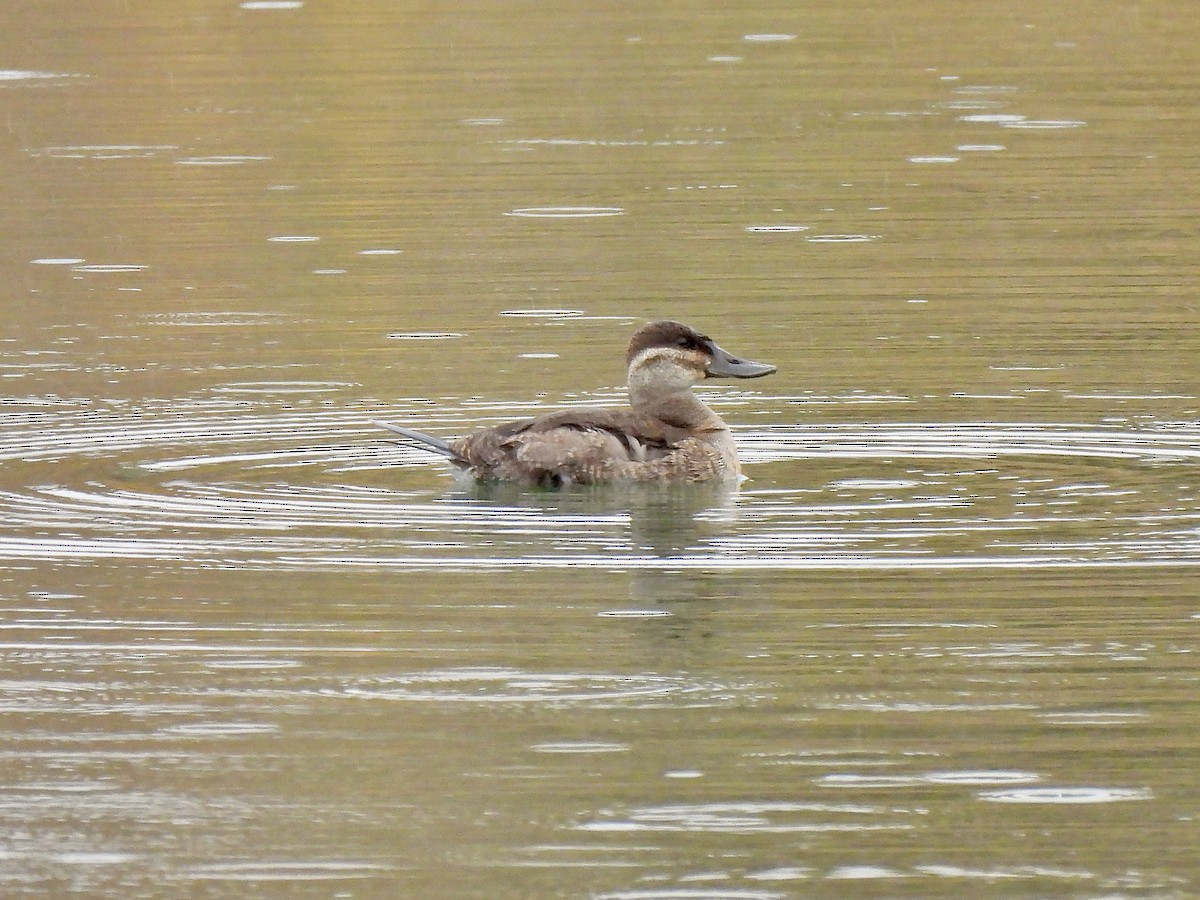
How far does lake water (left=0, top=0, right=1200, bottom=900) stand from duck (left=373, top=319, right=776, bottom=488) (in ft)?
0.56

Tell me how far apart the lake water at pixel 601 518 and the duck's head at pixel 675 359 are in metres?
0.41

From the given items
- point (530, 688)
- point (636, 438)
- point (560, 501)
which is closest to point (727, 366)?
point (636, 438)

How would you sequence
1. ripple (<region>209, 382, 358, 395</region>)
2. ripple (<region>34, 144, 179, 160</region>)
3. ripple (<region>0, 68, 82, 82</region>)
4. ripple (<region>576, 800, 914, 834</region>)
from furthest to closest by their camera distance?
ripple (<region>0, 68, 82, 82</region>) < ripple (<region>34, 144, 179, 160</region>) < ripple (<region>209, 382, 358, 395</region>) < ripple (<region>576, 800, 914, 834</region>)

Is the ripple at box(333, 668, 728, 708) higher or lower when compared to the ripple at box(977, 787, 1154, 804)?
higher

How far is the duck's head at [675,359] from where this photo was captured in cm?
1300

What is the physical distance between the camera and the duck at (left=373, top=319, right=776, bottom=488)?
39.6ft

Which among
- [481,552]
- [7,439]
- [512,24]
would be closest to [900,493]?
[481,552]

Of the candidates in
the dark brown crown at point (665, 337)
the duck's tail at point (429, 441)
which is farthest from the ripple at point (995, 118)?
the duck's tail at point (429, 441)

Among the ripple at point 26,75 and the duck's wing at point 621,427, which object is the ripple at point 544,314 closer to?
the duck's wing at point 621,427

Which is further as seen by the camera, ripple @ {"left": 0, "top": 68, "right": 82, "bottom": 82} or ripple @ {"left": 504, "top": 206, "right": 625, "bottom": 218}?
ripple @ {"left": 0, "top": 68, "right": 82, "bottom": 82}

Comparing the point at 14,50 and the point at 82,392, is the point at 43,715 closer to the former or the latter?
the point at 82,392

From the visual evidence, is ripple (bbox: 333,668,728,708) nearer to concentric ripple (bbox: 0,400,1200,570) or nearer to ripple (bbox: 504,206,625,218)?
concentric ripple (bbox: 0,400,1200,570)

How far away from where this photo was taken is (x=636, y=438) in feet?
40.8

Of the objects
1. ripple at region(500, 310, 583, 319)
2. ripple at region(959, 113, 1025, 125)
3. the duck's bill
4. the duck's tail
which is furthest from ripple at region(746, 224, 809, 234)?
the duck's tail
